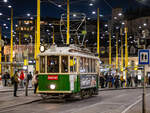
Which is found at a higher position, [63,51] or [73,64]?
[63,51]

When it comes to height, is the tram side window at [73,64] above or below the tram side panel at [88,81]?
above

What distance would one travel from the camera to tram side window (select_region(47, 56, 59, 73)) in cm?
2094

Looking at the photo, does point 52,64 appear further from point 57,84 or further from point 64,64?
point 57,84

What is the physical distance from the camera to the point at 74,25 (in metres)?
31.8

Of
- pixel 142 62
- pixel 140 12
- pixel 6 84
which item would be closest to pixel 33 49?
pixel 6 84

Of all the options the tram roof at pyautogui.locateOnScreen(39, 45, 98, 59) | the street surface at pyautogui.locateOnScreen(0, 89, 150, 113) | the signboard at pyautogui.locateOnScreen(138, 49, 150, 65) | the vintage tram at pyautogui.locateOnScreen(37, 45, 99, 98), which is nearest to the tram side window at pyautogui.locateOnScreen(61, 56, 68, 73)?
the vintage tram at pyautogui.locateOnScreen(37, 45, 99, 98)

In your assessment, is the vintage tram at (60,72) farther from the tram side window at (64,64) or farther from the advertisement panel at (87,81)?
the advertisement panel at (87,81)

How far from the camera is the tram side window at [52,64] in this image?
20938 millimetres

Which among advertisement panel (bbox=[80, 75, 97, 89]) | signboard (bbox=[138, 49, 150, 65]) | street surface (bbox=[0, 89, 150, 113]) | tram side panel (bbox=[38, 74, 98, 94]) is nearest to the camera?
signboard (bbox=[138, 49, 150, 65])

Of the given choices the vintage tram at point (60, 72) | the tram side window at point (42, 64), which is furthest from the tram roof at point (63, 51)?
the tram side window at point (42, 64)

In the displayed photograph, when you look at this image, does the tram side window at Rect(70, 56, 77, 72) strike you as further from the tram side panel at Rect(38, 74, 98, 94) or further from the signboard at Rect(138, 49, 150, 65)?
the signboard at Rect(138, 49, 150, 65)

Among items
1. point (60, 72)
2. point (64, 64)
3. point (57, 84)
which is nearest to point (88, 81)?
point (64, 64)

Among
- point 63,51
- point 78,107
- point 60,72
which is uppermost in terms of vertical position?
point 63,51

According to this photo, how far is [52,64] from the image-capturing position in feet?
69.1
